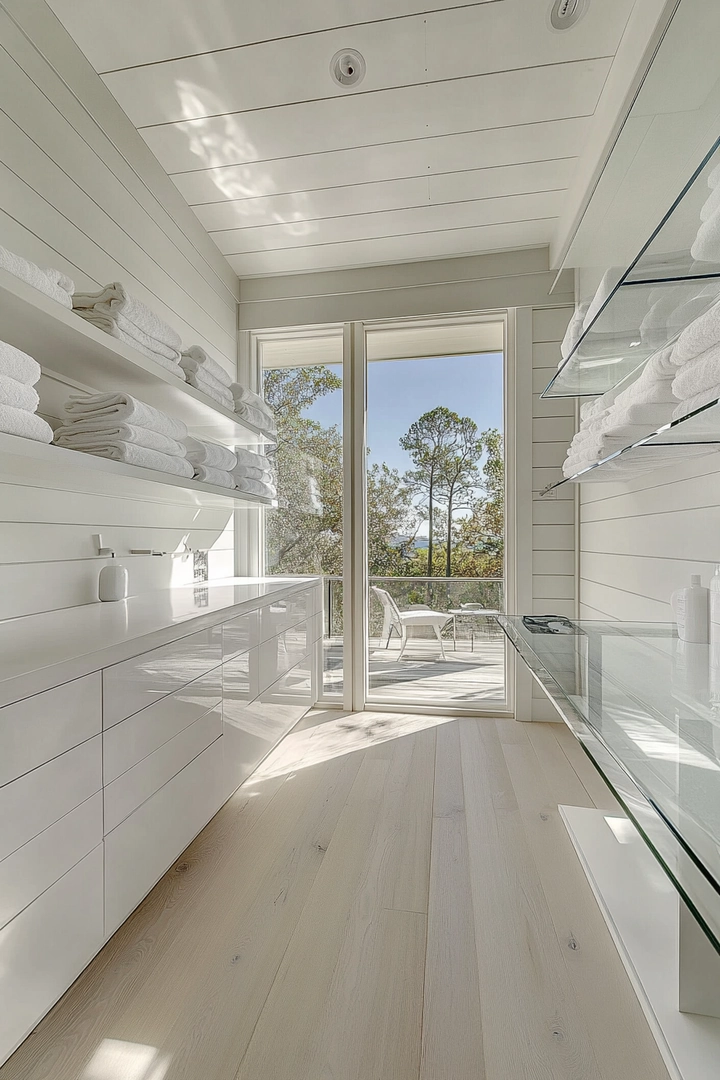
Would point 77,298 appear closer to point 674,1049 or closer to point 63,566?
point 63,566

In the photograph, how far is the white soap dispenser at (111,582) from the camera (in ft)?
6.15

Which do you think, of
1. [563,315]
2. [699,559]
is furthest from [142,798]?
[563,315]

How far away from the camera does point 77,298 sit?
1621 mm

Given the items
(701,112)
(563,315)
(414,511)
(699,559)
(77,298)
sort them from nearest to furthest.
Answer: (701,112)
(699,559)
(77,298)
(563,315)
(414,511)

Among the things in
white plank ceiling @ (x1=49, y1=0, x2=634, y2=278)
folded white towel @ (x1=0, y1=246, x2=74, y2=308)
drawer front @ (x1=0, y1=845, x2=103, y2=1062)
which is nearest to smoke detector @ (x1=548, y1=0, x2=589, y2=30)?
white plank ceiling @ (x1=49, y1=0, x2=634, y2=278)

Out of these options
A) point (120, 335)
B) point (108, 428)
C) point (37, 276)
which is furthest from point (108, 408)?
point (37, 276)

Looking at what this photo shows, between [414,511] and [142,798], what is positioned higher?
[414,511]

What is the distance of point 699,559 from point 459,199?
6.48ft

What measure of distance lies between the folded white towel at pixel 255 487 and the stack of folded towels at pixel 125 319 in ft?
2.54

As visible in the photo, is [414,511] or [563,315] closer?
[563,315]

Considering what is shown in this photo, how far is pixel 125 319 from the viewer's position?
1.62 m

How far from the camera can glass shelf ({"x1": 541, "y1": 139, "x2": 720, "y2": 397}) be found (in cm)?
79

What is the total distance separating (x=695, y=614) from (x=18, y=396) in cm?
154

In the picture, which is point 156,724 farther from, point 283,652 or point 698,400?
point 698,400
